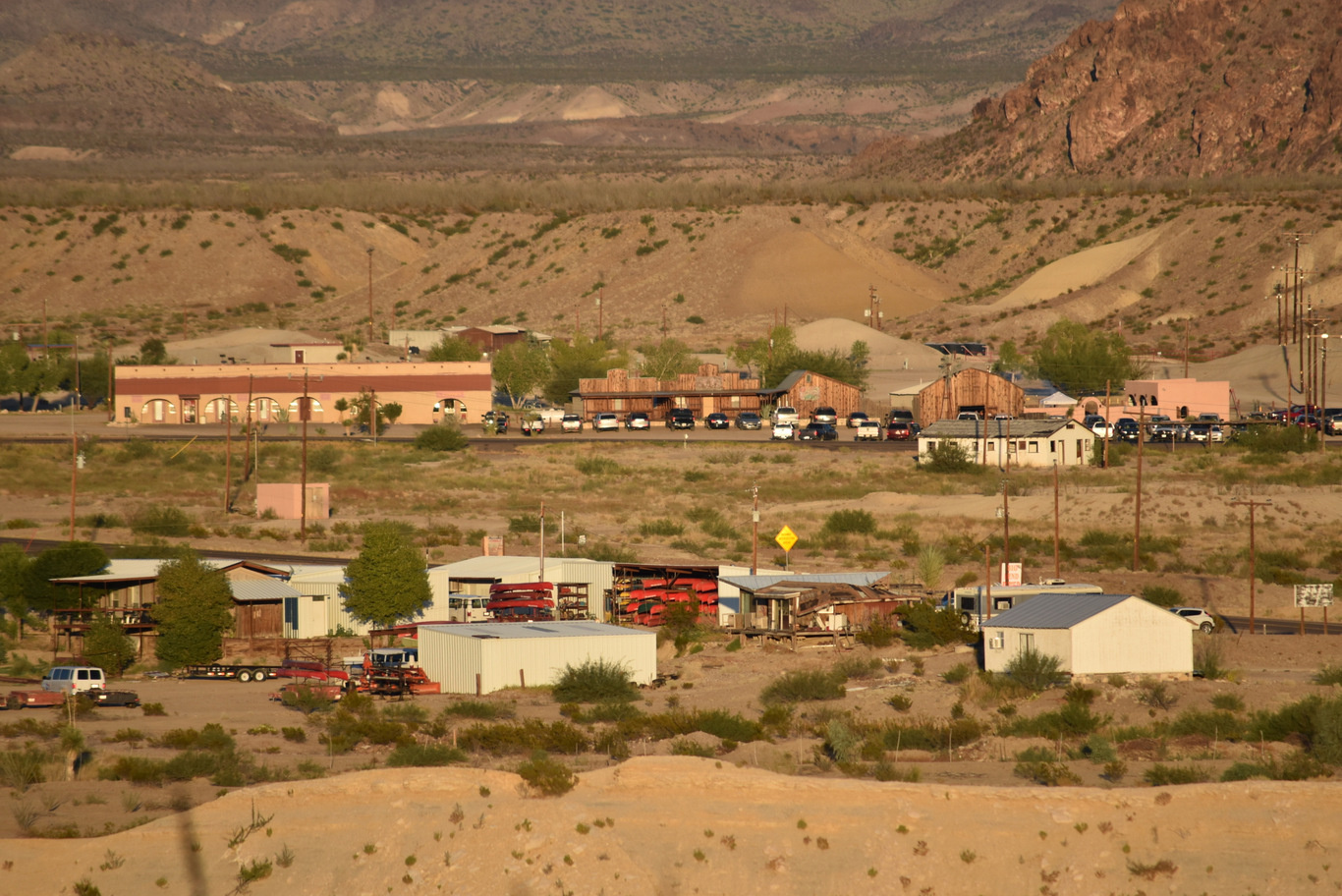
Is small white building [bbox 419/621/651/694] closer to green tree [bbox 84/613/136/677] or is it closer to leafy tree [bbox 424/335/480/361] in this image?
green tree [bbox 84/613/136/677]

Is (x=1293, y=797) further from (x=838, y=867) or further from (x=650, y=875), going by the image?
(x=650, y=875)

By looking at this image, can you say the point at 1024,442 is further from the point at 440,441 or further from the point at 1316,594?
the point at 1316,594

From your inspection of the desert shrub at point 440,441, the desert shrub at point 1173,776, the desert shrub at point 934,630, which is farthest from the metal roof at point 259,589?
the desert shrub at point 440,441

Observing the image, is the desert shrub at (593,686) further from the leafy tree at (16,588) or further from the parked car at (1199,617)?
the leafy tree at (16,588)

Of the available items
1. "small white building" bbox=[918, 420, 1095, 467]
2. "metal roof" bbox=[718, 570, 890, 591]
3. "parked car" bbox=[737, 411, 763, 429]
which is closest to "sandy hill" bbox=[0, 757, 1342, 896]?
"metal roof" bbox=[718, 570, 890, 591]

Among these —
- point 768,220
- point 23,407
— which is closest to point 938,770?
point 23,407
